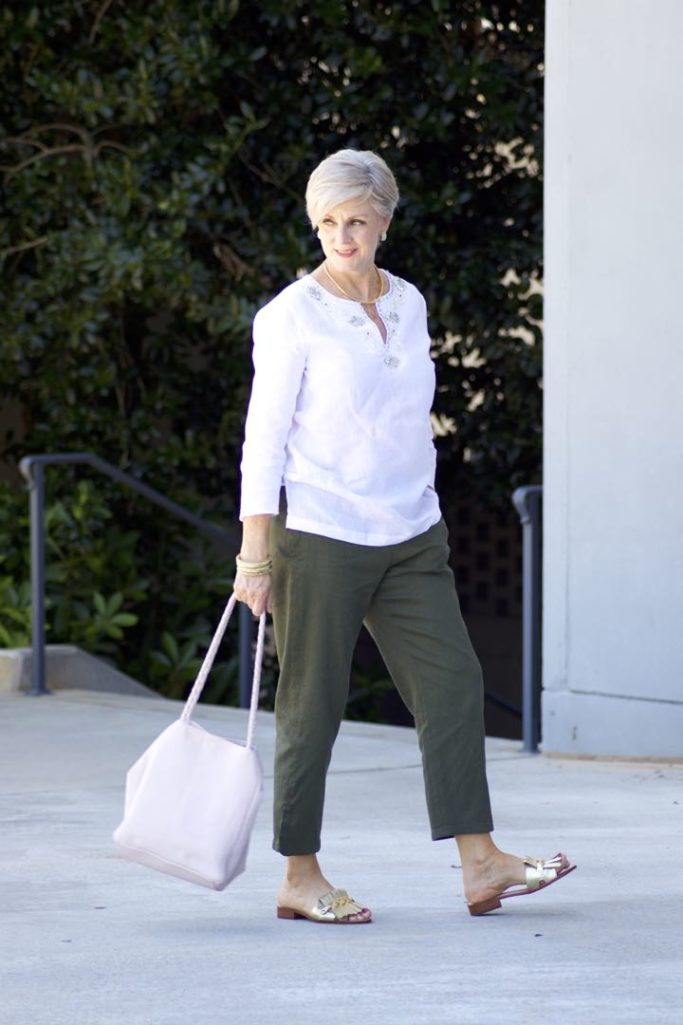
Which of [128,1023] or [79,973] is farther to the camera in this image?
[79,973]

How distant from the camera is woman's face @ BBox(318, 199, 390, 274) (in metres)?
4.42

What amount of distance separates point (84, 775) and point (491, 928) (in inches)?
98.0

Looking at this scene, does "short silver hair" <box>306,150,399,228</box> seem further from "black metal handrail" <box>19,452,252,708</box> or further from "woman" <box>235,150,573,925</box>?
"black metal handrail" <box>19,452,252,708</box>

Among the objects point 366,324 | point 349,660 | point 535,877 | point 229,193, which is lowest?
point 535,877

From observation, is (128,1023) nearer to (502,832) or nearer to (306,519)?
(306,519)

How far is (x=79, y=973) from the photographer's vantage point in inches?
162

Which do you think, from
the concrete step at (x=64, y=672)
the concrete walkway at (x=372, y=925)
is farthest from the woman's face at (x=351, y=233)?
the concrete step at (x=64, y=672)

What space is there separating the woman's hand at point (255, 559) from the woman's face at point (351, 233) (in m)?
0.58

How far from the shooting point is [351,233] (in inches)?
175

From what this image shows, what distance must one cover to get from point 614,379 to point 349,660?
2.86m

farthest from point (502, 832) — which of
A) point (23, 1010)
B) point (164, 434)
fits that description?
point (164, 434)

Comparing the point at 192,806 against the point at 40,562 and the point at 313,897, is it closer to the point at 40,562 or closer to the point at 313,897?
the point at 313,897

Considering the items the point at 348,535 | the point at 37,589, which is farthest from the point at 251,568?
the point at 37,589

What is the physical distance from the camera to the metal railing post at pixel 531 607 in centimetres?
725
